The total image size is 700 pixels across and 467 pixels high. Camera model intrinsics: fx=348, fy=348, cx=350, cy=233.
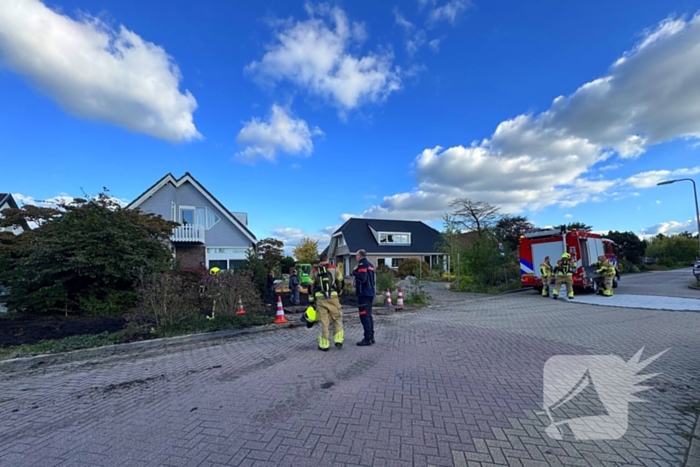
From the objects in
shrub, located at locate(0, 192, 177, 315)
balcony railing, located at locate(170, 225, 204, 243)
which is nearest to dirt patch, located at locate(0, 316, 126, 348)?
shrub, located at locate(0, 192, 177, 315)

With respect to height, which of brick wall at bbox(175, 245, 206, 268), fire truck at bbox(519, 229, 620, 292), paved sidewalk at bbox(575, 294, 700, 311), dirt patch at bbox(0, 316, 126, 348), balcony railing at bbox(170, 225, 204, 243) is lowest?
paved sidewalk at bbox(575, 294, 700, 311)

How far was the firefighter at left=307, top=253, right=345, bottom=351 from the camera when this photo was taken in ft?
21.0

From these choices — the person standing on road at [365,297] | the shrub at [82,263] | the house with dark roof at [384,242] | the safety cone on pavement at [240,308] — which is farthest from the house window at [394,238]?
the person standing on road at [365,297]

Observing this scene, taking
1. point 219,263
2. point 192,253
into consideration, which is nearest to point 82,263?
point 192,253

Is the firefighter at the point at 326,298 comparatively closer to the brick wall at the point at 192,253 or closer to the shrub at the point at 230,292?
the shrub at the point at 230,292

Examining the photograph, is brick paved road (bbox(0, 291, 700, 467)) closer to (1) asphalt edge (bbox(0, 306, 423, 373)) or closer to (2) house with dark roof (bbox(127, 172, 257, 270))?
(1) asphalt edge (bbox(0, 306, 423, 373))

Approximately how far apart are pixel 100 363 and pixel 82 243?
5.96m

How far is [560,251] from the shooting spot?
1516 cm

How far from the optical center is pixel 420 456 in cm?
286

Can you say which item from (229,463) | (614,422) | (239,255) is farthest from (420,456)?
(239,255)

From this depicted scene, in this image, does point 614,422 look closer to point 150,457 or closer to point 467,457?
point 467,457

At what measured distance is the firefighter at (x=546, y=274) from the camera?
1472cm

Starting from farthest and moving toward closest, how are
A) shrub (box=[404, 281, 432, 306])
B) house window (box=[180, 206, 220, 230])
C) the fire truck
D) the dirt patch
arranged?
1. house window (box=[180, 206, 220, 230])
2. the fire truck
3. shrub (box=[404, 281, 432, 306])
4. the dirt patch

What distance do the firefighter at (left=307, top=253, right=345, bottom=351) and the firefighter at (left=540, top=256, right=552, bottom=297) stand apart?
38.5ft
